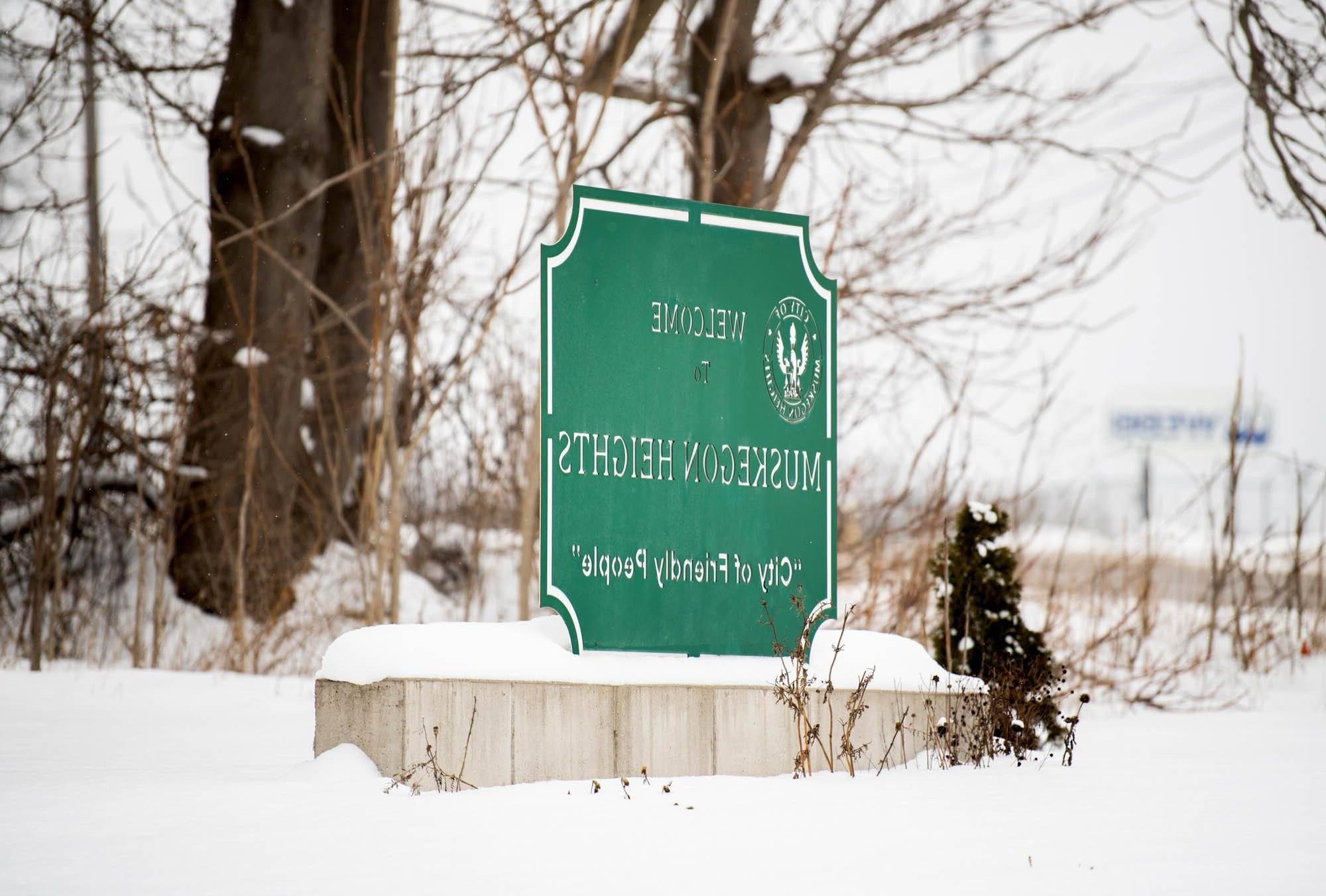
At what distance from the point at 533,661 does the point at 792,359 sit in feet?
5.72

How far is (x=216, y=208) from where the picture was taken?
37.8ft

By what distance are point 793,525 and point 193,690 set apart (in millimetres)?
3648

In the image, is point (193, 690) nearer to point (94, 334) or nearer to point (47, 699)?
point (47, 699)

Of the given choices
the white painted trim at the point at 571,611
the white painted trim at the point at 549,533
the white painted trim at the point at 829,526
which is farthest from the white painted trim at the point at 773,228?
the white painted trim at the point at 571,611

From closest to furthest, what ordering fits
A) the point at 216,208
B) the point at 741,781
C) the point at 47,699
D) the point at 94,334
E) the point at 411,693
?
the point at 411,693 < the point at 741,781 < the point at 47,699 < the point at 94,334 < the point at 216,208

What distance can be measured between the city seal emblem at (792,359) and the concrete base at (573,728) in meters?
1.18

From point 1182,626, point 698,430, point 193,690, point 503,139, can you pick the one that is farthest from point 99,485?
point 1182,626

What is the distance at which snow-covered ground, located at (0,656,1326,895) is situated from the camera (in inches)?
134

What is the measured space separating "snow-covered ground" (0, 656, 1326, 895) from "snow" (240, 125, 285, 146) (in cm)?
628

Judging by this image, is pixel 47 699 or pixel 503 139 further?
pixel 503 139

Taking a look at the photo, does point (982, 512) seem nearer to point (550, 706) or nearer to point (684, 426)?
point (684, 426)

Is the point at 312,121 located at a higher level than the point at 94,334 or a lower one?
higher

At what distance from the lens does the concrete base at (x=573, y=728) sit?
186 inches

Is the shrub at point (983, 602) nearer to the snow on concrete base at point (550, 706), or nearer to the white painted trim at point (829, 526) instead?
the white painted trim at point (829, 526)
